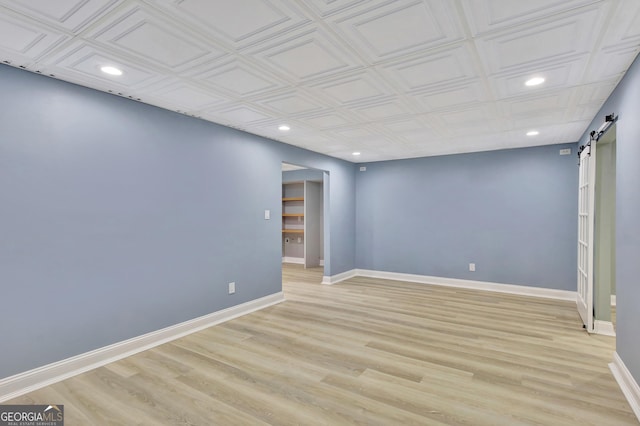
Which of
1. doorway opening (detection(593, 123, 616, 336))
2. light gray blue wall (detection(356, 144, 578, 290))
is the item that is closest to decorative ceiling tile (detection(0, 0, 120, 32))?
doorway opening (detection(593, 123, 616, 336))

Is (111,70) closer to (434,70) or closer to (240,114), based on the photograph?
(240,114)

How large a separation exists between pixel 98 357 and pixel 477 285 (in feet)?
18.1

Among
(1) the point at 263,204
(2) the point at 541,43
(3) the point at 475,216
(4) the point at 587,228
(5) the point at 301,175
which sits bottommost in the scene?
(4) the point at 587,228

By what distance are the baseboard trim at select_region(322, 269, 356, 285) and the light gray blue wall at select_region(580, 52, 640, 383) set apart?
4122 millimetres

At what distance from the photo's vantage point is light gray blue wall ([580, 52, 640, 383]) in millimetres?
2180

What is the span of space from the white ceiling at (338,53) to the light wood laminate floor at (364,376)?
2401 mm

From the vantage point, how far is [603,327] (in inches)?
136

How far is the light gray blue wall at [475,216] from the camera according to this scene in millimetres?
4973

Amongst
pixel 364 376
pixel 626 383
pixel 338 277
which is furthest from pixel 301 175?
pixel 626 383

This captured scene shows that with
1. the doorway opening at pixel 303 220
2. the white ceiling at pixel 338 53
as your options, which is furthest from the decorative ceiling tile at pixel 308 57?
the doorway opening at pixel 303 220

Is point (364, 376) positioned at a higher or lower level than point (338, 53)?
lower

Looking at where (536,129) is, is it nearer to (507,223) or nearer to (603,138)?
(603,138)

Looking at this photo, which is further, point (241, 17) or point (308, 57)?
point (308, 57)

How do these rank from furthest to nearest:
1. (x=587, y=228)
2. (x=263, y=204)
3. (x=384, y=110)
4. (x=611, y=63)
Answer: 1. (x=263, y=204)
2. (x=587, y=228)
3. (x=384, y=110)
4. (x=611, y=63)
